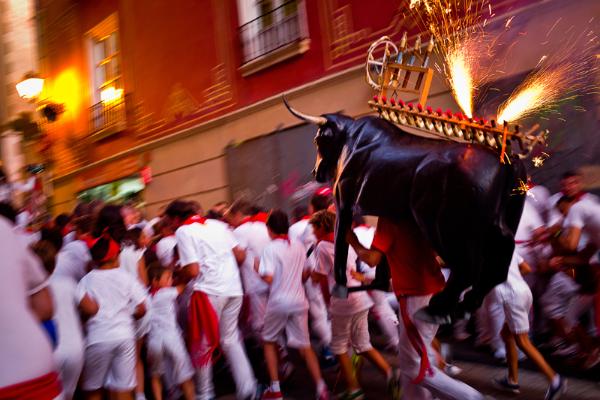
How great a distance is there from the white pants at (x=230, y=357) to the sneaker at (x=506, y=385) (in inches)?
85.1

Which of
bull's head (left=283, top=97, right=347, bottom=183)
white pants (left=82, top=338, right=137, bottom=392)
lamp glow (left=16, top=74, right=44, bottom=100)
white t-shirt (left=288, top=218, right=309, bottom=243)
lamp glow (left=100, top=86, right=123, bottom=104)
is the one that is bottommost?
white pants (left=82, top=338, right=137, bottom=392)

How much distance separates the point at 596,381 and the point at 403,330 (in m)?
2.53

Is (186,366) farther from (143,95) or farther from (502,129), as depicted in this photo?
(143,95)

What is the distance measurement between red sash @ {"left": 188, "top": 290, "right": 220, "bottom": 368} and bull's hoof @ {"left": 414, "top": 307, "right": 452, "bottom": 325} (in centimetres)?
271

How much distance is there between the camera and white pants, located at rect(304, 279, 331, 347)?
6301mm

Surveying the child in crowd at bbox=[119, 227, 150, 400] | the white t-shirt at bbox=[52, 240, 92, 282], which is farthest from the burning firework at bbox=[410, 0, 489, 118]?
the white t-shirt at bbox=[52, 240, 92, 282]

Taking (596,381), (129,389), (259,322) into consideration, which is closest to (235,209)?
(259,322)

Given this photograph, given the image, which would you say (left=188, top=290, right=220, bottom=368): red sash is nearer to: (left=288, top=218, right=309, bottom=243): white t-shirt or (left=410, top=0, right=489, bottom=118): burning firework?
(left=288, top=218, right=309, bottom=243): white t-shirt

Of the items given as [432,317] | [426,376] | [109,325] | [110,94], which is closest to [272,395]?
[109,325]

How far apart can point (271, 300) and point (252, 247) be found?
116 centimetres

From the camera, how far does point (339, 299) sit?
4.95 meters

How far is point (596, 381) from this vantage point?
16.6 feet

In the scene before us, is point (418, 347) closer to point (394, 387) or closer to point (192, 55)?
point (394, 387)

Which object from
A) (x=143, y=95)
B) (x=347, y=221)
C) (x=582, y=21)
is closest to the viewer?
(x=347, y=221)
